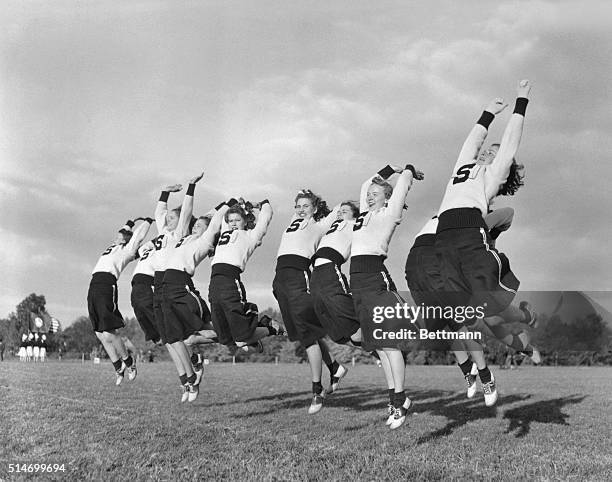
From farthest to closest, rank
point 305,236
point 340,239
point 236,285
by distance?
point 236,285, point 305,236, point 340,239

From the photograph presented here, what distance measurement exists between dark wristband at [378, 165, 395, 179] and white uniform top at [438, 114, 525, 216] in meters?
1.05

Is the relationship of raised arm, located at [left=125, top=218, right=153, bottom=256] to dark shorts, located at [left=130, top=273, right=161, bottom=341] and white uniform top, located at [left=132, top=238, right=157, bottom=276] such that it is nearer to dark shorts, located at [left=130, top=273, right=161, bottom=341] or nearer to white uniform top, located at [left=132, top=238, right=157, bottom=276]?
white uniform top, located at [left=132, top=238, right=157, bottom=276]

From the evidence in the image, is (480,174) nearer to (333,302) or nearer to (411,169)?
(411,169)

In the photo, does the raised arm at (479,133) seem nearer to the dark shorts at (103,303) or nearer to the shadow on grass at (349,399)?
the shadow on grass at (349,399)

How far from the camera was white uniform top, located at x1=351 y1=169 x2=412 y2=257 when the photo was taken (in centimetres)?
636

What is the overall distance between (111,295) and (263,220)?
3789 mm

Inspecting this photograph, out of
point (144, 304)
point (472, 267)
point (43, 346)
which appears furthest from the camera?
point (43, 346)

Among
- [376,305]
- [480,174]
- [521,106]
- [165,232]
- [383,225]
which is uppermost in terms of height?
[521,106]

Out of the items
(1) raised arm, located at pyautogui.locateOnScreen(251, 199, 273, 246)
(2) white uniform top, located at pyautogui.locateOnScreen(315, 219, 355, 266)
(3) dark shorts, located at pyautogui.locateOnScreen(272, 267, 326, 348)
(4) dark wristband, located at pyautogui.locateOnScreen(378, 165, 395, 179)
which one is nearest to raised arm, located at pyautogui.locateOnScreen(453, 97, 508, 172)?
(4) dark wristband, located at pyautogui.locateOnScreen(378, 165, 395, 179)

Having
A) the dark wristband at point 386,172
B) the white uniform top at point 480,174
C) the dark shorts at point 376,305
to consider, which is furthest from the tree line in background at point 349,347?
the dark wristband at point 386,172

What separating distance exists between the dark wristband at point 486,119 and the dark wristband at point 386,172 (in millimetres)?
1213

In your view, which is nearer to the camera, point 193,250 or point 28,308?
point 193,250

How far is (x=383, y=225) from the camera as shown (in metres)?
6.48

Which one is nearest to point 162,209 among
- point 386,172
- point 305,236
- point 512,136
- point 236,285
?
point 236,285
